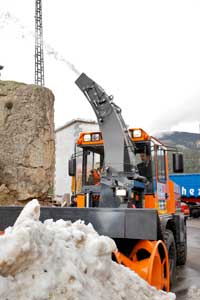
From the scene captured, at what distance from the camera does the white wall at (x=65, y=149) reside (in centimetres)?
1880

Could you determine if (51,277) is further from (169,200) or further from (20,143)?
(20,143)

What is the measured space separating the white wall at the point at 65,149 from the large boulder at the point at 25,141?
5008 millimetres

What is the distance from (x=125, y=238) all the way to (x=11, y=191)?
30.1ft

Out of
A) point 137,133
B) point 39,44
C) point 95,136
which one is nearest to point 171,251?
point 137,133

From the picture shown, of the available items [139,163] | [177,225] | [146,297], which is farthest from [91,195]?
[146,297]

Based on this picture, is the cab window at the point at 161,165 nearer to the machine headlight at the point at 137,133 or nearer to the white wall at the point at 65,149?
the machine headlight at the point at 137,133

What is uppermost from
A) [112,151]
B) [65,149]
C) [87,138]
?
[65,149]

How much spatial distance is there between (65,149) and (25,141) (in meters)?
6.61

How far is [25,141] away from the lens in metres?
13.2

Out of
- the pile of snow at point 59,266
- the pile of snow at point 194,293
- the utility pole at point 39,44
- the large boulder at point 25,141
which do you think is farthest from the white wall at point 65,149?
the pile of snow at point 59,266

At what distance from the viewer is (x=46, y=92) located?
45.1 feet

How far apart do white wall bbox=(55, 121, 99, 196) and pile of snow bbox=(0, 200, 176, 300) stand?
1534 cm

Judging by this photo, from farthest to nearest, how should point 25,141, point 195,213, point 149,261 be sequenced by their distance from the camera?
point 195,213 → point 25,141 → point 149,261

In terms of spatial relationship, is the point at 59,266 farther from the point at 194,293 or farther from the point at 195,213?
the point at 195,213
